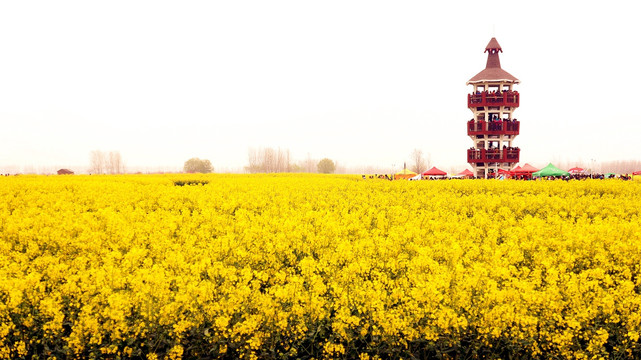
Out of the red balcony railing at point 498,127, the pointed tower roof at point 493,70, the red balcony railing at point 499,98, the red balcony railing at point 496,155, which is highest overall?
the pointed tower roof at point 493,70

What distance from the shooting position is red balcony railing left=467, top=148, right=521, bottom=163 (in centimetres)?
4062

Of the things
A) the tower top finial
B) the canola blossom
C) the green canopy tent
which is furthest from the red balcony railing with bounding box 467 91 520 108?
the canola blossom

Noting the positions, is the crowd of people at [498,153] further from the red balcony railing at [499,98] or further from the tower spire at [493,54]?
the tower spire at [493,54]

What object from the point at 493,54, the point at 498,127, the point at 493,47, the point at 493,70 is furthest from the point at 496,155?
the point at 493,47

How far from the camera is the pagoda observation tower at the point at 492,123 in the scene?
40.6m

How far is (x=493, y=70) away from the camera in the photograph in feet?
140

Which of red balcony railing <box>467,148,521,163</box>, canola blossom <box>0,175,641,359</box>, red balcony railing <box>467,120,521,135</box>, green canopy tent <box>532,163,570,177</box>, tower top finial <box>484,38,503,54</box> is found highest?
tower top finial <box>484,38,503,54</box>

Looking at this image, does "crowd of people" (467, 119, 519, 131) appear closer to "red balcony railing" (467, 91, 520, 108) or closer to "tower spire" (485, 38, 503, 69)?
"red balcony railing" (467, 91, 520, 108)

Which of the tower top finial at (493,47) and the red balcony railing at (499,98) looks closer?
the red balcony railing at (499,98)

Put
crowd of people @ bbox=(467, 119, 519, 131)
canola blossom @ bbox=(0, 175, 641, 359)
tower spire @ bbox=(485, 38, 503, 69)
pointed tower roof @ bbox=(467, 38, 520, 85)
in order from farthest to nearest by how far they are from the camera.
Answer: tower spire @ bbox=(485, 38, 503, 69) → pointed tower roof @ bbox=(467, 38, 520, 85) → crowd of people @ bbox=(467, 119, 519, 131) → canola blossom @ bbox=(0, 175, 641, 359)

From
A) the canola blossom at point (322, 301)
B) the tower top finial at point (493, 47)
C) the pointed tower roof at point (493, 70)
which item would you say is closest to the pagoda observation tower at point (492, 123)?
the pointed tower roof at point (493, 70)

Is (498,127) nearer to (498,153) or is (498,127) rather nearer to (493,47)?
(498,153)

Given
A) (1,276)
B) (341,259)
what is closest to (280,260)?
(341,259)

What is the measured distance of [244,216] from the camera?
1062 cm
